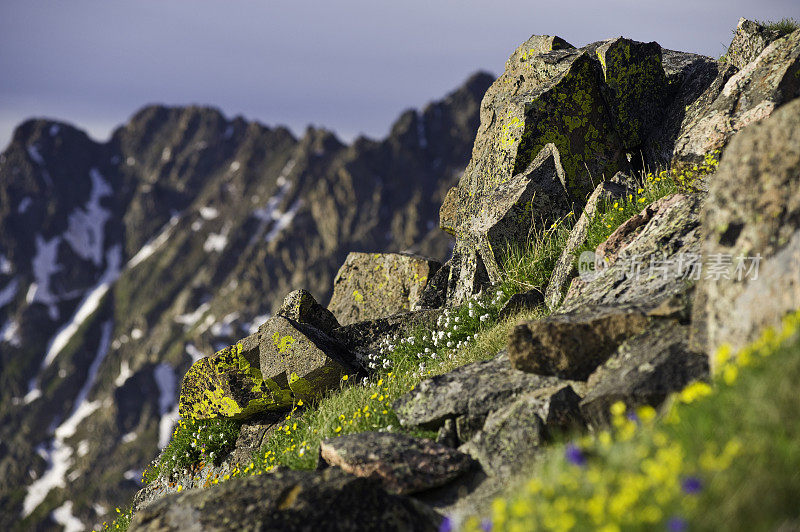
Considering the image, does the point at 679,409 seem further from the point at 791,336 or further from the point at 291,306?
the point at 291,306

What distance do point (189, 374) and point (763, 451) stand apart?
41.7 feet

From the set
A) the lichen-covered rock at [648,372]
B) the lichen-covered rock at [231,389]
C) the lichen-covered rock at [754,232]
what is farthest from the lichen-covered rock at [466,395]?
the lichen-covered rock at [231,389]

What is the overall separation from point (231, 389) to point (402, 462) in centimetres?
761

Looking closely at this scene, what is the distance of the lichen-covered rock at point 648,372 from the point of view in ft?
18.7

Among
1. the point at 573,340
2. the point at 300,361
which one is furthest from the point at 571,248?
the point at 300,361

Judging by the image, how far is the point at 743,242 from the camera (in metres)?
5.43

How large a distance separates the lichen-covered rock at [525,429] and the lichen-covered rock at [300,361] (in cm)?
617

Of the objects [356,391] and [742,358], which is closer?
[742,358]

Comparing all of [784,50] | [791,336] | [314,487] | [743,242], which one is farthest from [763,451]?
[784,50]

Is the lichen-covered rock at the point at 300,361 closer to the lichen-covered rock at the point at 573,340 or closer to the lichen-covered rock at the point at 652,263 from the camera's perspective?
the lichen-covered rock at the point at 652,263

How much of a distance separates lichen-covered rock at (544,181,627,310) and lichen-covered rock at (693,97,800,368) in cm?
471

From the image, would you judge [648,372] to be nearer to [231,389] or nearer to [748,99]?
[748,99]

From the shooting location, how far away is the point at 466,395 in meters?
7.72

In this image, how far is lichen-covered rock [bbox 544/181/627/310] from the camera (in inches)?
418
